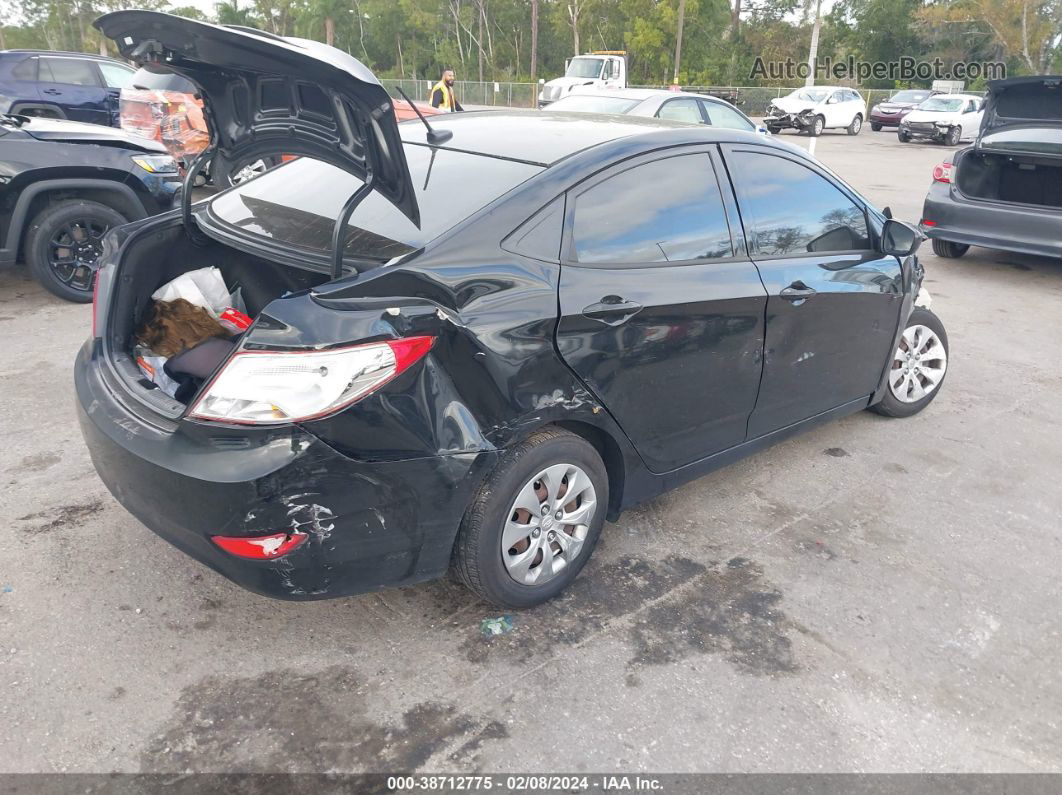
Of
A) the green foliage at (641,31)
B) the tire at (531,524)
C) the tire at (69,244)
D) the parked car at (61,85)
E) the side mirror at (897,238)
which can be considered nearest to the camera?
the tire at (531,524)

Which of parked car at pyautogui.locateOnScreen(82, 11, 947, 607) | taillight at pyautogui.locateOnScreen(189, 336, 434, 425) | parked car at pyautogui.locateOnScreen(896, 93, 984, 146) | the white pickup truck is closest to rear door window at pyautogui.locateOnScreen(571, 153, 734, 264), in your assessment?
parked car at pyautogui.locateOnScreen(82, 11, 947, 607)

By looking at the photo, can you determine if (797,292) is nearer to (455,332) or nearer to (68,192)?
(455,332)

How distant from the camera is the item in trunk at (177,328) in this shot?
324cm

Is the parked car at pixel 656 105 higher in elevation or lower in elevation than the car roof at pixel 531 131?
higher

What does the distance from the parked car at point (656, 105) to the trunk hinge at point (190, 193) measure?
315 inches

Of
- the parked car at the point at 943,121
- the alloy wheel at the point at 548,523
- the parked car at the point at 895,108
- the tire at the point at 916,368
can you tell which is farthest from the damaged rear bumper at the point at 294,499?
the parked car at the point at 895,108

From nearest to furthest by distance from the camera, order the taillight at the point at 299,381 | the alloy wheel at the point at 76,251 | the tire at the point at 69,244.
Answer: the taillight at the point at 299,381
the tire at the point at 69,244
the alloy wheel at the point at 76,251

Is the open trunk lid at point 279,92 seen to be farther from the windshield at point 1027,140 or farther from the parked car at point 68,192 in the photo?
the windshield at point 1027,140

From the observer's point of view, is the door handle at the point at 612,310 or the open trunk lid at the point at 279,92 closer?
the open trunk lid at the point at 279,92

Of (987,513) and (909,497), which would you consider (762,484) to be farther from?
(987,513)

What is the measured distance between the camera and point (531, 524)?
111 inches

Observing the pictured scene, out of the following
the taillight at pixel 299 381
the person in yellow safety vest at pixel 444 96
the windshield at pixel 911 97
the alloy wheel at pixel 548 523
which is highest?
the windshield at pixel 911 97

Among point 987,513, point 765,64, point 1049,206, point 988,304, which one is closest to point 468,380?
point 987,513

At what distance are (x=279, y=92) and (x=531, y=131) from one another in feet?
3.38
